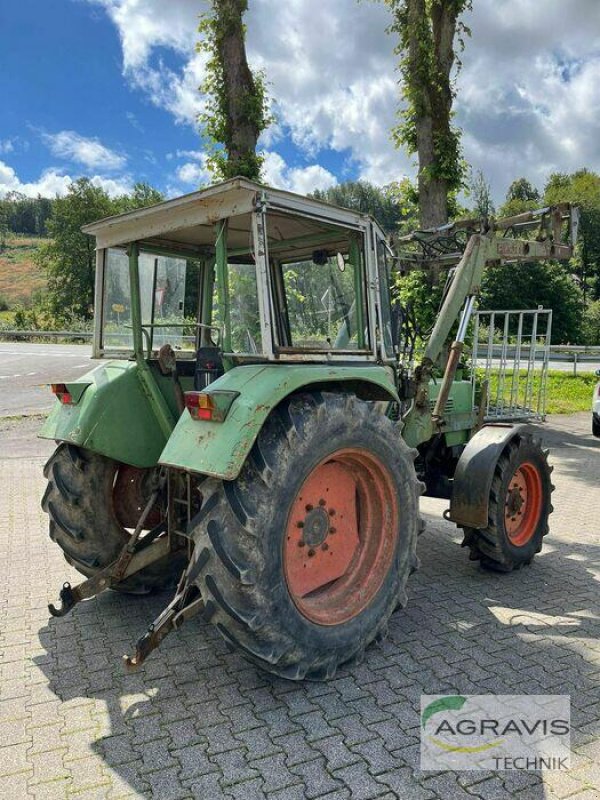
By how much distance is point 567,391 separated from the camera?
16422 millimetres

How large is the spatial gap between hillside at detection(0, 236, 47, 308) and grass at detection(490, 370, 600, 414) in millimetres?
57864

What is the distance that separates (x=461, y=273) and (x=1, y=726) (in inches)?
151

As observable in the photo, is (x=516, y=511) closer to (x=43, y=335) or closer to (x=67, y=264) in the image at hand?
(x=43, y=335)

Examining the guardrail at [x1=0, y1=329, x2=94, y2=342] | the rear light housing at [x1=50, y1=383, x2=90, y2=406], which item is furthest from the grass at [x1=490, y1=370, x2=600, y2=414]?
the guardrail at [x1=0, y1=329, x2=94, y2=342]

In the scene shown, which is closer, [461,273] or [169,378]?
[169,378]

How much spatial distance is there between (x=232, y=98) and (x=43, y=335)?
21.5 m

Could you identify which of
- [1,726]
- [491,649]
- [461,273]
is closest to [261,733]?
[1,726]

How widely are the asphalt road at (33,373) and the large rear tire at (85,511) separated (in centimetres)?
661

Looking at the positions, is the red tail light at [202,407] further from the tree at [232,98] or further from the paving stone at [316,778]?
the tree at [232,98]

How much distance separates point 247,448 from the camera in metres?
2.56

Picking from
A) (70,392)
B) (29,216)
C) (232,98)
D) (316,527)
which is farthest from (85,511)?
(29,216)

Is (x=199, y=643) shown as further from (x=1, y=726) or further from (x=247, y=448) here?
(x=247, y=448)

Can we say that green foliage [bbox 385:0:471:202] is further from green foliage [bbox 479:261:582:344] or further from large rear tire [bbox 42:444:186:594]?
green foliage [bbox 479:261:582:344]

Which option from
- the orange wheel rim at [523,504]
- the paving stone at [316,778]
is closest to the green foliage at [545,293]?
the orange wheel rim at [523,504]
